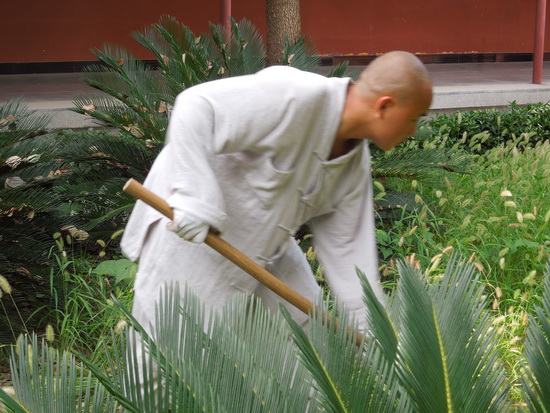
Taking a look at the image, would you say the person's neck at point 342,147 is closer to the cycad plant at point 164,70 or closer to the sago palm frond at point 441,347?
the sago palm frond at point 441,347

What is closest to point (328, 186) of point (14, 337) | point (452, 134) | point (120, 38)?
point (14, 337)

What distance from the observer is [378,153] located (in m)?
5.35

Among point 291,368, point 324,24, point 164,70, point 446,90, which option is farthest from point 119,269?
point 324,24

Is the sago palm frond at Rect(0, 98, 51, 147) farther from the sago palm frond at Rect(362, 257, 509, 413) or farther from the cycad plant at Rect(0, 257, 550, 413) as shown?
the sago palm frond at Rect(362, 257, 509, 413)

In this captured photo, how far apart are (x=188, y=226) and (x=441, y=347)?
70 centimetres

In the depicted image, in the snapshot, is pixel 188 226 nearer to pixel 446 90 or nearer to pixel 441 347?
pixel 441 347

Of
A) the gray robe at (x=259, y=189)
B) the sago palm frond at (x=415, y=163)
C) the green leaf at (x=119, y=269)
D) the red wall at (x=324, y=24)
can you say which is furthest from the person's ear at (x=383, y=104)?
the red wall at (x=324, y=24)

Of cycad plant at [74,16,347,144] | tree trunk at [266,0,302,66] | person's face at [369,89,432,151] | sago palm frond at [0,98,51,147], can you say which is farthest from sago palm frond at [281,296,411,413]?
tree trunk at [266,0,302,66]

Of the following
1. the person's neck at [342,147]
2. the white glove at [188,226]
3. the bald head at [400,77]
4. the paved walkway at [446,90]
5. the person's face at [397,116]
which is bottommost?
the paved walkway at [446,90]

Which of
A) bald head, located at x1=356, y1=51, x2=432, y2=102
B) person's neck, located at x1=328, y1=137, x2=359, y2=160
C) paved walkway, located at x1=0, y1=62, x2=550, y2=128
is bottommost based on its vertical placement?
paved walkway, located at x1=0, y1=62, x2=550, y2=128

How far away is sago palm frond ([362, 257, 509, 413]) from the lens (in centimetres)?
182

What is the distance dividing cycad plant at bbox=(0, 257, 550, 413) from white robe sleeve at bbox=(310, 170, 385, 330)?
0.48m

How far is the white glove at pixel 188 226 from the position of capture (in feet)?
6.73

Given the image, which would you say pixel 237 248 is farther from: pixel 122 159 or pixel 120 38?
pixel 120 38
